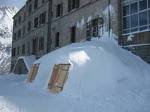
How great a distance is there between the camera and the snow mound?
1427 cm

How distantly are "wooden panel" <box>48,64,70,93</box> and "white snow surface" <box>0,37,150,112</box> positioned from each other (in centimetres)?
38

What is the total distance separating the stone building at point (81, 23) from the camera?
21047 millimetres

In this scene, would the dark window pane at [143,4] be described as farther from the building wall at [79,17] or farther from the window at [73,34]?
the window at [73,34]

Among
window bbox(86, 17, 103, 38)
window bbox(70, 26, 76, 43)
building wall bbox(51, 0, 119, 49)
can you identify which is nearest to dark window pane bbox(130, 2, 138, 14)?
building wall bbox(51, 0, 119, 49)

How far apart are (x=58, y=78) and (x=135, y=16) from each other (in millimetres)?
6789

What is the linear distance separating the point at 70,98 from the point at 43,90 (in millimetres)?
3989

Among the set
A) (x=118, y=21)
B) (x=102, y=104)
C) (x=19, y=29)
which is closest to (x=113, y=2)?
(x=118, y=21)

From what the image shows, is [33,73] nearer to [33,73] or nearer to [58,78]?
[33,73]

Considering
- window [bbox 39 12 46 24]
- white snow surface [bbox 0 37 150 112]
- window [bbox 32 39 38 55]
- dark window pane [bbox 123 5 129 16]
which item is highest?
window [bbox 39 12 46 24]

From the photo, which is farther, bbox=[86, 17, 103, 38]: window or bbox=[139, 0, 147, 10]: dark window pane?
bbox=[86, 17, 103, 38]: window

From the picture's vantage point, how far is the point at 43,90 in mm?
19891

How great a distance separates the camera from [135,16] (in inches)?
852

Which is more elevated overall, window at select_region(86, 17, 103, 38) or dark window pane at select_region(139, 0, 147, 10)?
dark window pane at select_region(139, 0, 147, 10)

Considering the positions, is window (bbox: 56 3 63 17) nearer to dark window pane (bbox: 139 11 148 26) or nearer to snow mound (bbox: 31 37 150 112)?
snow mound (bbox: 31 37 150 112)
